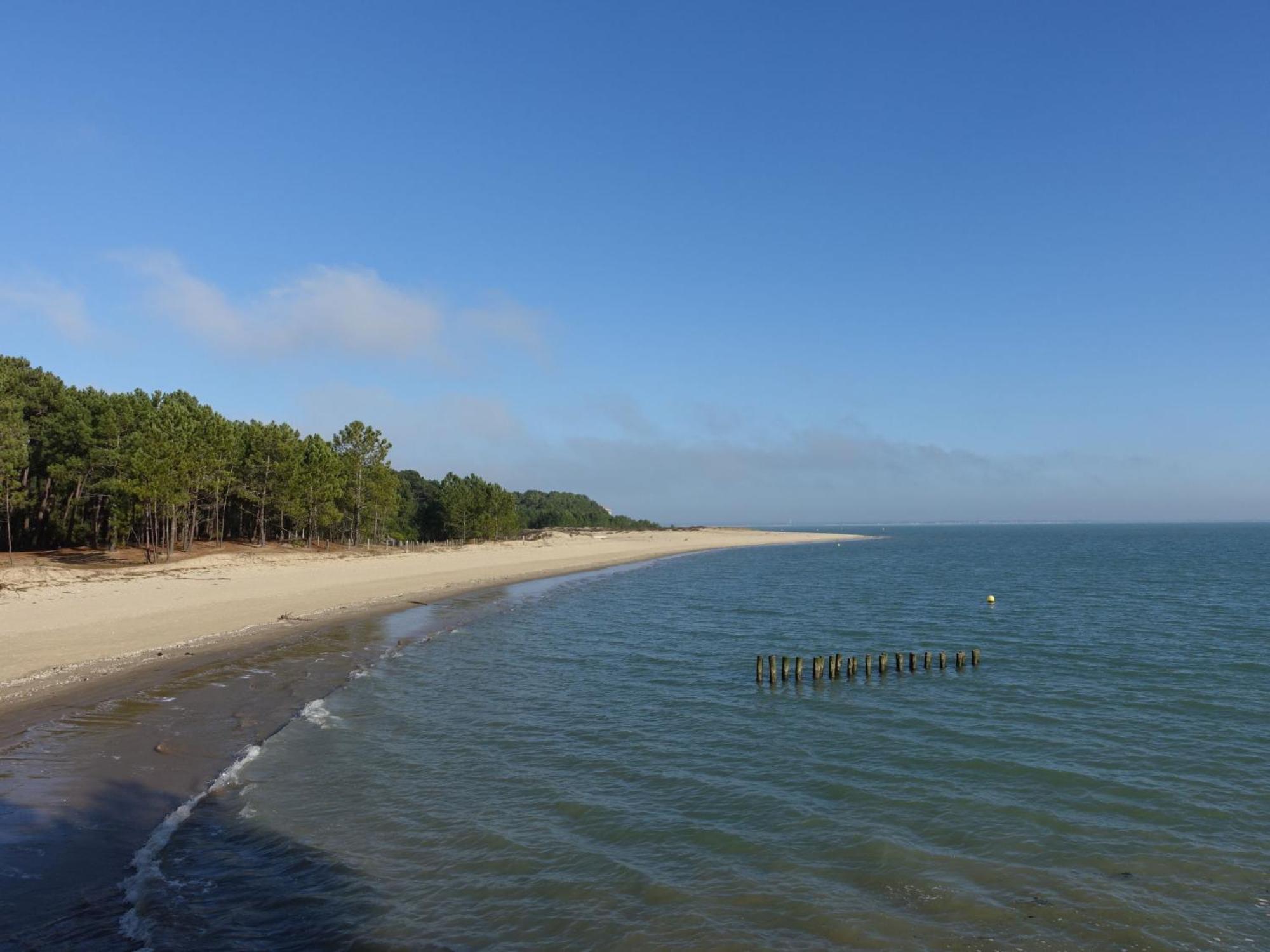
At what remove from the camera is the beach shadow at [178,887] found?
31.7ft

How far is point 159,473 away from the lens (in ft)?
175

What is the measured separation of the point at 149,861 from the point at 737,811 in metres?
10.2

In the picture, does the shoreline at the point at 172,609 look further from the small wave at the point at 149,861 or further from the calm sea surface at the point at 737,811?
the calm sea surface at the point at 737,811

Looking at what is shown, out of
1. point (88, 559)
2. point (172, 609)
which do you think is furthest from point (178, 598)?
point (88, 559)

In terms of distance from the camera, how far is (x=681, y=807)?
14.5 metres

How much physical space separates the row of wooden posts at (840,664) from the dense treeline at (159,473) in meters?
48.0

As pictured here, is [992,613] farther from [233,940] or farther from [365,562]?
[365,562]

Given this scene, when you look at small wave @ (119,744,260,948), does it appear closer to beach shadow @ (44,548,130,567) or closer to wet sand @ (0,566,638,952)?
wet sand @ (0,566,638,952)

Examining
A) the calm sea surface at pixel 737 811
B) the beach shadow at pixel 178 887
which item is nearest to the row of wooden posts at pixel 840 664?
the calm sea surface at pixel 737 811

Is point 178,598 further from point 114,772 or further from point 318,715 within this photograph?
point 114,772

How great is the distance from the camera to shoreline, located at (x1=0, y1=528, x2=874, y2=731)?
21875 mm

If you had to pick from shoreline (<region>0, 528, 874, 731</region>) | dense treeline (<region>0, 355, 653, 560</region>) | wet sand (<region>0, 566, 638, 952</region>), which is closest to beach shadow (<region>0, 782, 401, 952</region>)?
wet sand (<region>0, 566, 638, 952</region>)

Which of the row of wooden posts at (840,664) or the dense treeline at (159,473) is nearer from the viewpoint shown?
the row of wooden posts at (840,664)

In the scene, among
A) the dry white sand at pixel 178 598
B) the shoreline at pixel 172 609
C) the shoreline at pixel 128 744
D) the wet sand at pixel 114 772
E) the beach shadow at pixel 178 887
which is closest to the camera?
the beach shadow at pixel 178 887
